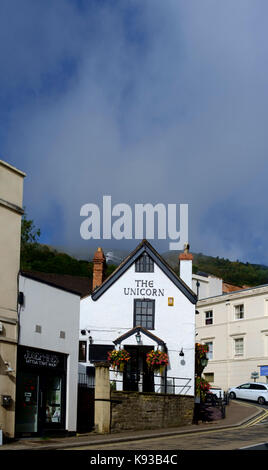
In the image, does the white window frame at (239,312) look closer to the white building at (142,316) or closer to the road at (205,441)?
the white building at (142,316)

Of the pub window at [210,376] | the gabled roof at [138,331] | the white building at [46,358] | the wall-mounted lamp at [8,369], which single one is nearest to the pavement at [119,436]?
the white building at [46,358]

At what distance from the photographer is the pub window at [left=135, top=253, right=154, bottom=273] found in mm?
35638

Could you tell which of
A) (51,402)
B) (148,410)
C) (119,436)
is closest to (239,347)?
(148,410)

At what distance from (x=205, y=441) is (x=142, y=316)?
45.6 ft

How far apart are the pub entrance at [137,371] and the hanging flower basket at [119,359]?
2.25 feet

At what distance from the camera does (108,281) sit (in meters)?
35.6

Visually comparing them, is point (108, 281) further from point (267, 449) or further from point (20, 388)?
point (267, 449)

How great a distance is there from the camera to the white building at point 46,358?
22.2 m

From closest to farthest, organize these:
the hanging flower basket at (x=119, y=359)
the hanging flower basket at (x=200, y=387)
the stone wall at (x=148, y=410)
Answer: the stone wall at (x=148, y=410)
the hanging flower basket at (x=119, y=359)
the hanging flower basket at (x=200, y=387)

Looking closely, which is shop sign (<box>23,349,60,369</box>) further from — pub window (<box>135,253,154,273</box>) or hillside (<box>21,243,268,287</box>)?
hillside (<box>21,243,268,287</box>)

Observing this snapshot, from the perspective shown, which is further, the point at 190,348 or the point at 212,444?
the point at 190,348

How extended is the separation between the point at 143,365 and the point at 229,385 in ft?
84.3

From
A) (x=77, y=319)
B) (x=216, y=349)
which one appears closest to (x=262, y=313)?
(x=216, y=349)

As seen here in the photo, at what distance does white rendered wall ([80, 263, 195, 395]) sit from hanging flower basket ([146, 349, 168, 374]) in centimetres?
175
